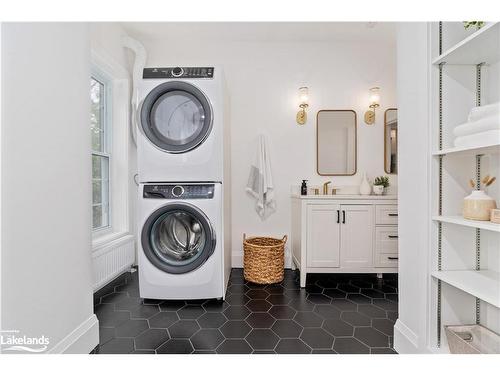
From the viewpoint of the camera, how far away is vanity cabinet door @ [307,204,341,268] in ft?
8.18

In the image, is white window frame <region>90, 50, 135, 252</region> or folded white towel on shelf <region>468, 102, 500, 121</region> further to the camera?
white window frame <region>90, 50, 135, 252</region>

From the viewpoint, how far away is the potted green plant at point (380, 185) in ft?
9.31

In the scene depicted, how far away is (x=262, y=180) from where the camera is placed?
9.12 feet

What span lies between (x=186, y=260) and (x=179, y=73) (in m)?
1.47

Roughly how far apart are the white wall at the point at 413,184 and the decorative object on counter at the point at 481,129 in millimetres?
148

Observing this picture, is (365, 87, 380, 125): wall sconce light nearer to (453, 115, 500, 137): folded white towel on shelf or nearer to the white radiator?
(453, 115, 500, 137): folded white towel on shelf

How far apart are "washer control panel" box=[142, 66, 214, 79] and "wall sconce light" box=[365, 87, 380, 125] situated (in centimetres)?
188

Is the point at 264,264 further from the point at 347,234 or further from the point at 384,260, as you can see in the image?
the point at 384,260

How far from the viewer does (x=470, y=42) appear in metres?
1.06

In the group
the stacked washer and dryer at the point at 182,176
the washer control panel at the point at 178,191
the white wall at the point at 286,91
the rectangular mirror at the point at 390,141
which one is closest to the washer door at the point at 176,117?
the stacked washer and dryer at the point at 182,176

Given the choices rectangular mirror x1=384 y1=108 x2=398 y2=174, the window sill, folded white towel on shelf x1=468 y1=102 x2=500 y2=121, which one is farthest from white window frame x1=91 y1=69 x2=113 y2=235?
rectangular mirror x1=384 y1=108 x2=398 y2=174

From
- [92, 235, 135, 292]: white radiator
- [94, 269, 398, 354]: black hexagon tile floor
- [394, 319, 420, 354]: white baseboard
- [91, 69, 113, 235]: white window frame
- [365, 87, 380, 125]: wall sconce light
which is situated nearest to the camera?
[394, 319, 420, 354]: white baseboard

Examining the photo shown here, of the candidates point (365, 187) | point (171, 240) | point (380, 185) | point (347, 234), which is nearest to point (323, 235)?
point (347, 234)
